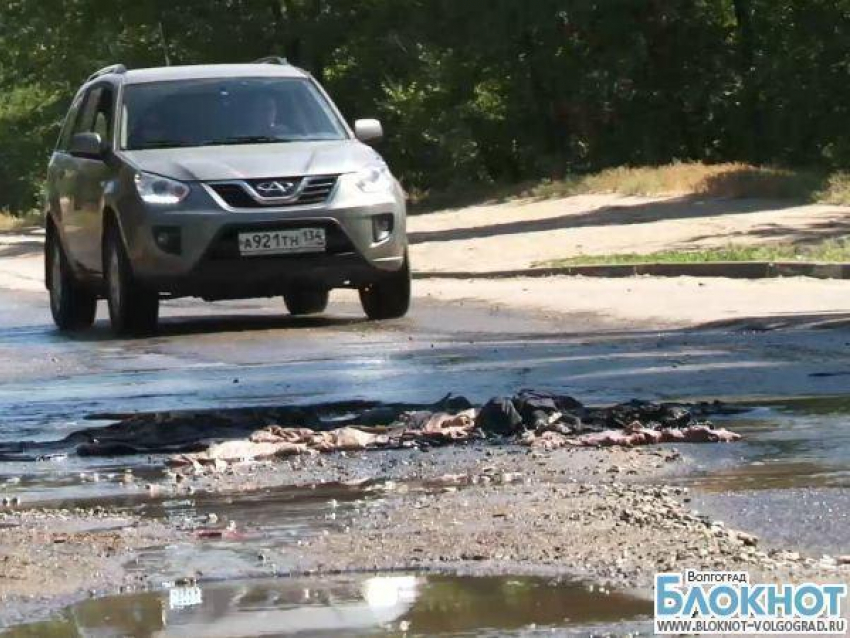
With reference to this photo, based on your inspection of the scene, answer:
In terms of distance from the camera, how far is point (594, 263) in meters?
22.2

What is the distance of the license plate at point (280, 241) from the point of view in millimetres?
15867

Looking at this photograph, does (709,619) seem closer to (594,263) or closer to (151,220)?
(151,220)

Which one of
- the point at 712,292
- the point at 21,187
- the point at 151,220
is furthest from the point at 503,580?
the point at 21,187

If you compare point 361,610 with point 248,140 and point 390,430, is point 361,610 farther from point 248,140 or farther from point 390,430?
point 248,140

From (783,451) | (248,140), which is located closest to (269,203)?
(248,140)

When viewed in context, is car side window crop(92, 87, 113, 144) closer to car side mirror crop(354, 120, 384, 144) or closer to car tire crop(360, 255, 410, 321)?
car side mirror crop(354, 120, 384, 144)

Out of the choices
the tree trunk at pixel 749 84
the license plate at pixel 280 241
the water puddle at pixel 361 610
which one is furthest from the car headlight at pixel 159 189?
the tree trunk at pixel 749 84

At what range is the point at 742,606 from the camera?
5.48 meters

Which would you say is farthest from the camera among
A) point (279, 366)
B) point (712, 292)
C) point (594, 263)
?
point (594, 263)

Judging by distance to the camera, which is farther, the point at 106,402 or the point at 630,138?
the point at 630,138

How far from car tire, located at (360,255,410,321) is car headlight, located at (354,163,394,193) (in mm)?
709

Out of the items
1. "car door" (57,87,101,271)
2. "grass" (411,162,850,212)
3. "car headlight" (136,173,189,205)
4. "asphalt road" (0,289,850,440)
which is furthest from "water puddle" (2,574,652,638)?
"grass" (411,162,850,212)

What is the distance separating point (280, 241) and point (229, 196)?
443 millimetres

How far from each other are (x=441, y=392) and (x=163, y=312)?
342 inches
